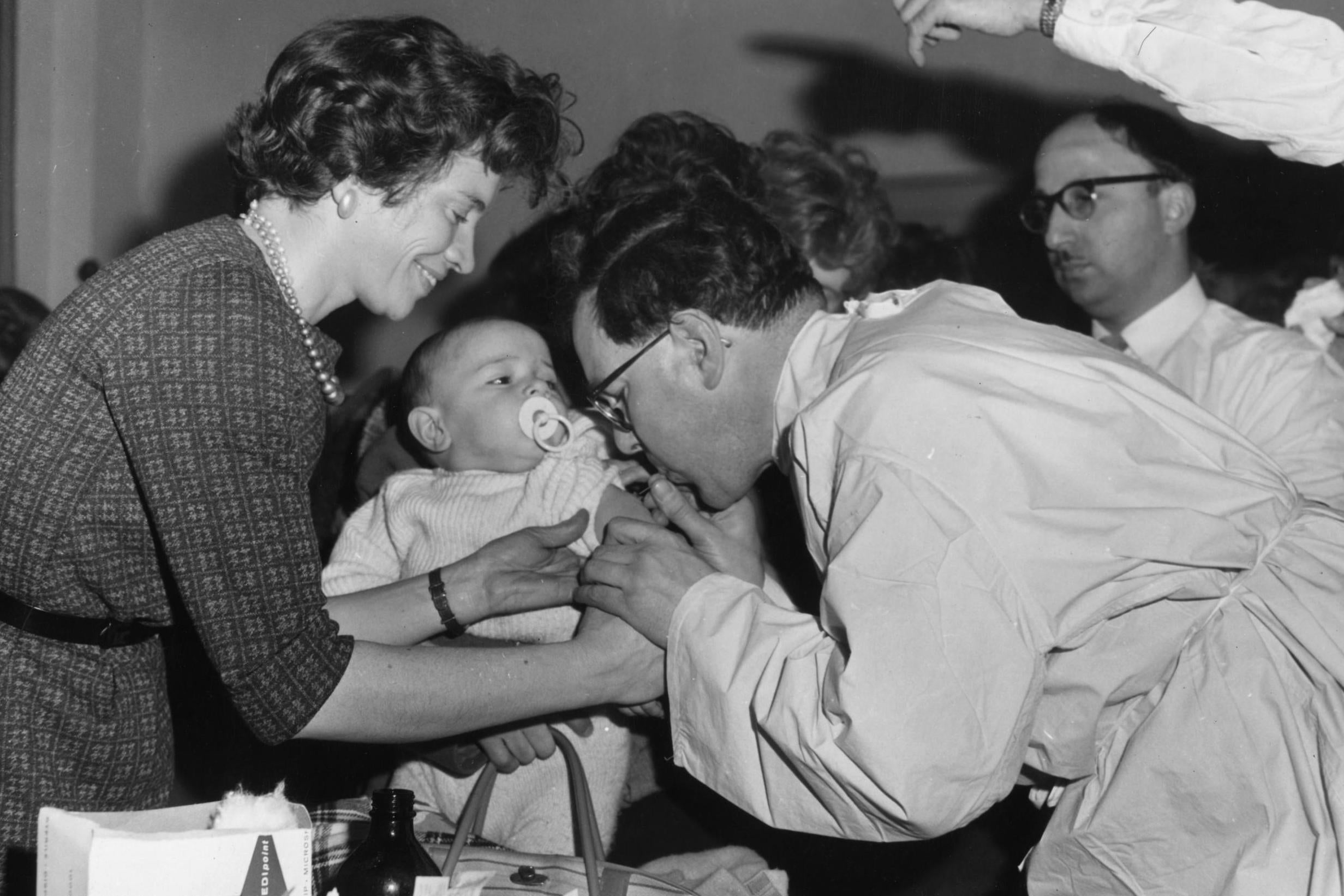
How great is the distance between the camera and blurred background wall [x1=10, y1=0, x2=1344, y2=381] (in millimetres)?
3033

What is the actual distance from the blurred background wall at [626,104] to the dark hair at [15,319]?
0.15ft

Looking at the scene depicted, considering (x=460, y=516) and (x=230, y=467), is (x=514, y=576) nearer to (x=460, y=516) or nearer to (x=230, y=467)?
(x=460, y=516)

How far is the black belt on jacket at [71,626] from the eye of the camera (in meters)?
1.46

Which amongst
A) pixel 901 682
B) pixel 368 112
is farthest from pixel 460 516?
pixel 901 682

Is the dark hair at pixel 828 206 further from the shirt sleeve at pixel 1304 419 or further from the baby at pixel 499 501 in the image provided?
the shirt sleeve at pixel 1304 419

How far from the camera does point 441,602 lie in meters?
2.00

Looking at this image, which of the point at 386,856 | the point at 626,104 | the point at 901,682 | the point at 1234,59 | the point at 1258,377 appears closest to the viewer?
the point at 386,856

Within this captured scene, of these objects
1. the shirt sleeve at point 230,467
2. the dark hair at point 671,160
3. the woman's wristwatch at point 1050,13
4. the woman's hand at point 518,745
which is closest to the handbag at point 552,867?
the shirt sleeve at point 230,467

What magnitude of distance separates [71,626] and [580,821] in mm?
697

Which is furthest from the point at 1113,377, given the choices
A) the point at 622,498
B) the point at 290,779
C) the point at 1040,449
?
the point at 290,779

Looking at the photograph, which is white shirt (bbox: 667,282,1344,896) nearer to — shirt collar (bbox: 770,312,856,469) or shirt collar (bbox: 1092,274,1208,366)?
shirt collar (bbox: 770,312,856,469)

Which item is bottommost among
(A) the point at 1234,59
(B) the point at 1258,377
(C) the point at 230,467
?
(B) the point at 1258,377

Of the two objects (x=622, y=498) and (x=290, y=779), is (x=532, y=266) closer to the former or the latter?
(x=622, y=498)

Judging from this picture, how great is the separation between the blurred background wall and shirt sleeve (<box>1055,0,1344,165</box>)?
3.74 ft
